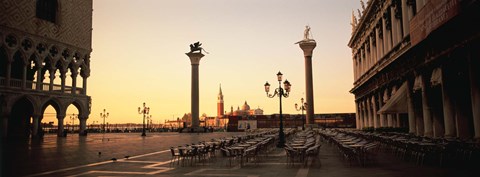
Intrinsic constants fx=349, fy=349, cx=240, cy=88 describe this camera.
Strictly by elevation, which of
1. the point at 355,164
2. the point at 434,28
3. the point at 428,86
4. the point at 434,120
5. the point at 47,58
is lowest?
the point at 355,164

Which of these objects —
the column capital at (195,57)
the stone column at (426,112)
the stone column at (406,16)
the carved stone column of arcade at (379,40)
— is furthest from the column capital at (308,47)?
the stone column at (426,112)

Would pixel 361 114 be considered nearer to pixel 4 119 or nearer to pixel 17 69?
pixel 4 119

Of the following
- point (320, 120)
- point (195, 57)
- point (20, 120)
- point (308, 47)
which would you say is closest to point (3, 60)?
point (20, 120)

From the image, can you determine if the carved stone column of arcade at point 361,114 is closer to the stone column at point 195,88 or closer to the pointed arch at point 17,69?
the stone column at point 195,88

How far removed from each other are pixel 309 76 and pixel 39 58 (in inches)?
1771

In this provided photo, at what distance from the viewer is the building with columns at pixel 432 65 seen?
50.4ft

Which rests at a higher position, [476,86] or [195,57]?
[195,57]

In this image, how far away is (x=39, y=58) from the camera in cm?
3731

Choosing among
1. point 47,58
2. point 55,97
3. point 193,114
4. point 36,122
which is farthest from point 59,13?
point 193,114

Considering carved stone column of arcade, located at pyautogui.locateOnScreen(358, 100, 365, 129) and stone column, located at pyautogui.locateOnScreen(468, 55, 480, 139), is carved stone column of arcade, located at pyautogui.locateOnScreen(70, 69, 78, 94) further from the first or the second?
stone column, located at pyautogui.locateOnScreen(468, 55, 480, 139)

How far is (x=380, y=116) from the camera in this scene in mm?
36250

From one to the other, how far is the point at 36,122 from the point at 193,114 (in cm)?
3061

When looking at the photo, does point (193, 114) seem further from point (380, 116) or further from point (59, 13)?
point (380, 116)

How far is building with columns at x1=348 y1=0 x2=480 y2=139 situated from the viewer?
604 inches
